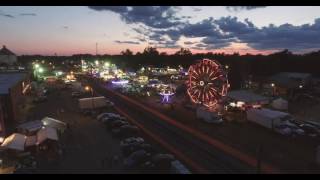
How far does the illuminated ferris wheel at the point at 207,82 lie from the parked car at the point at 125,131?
16.4 meters

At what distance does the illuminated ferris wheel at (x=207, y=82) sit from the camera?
4756cm

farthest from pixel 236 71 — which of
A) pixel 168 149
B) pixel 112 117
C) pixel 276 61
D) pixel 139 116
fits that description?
pixel 168 149

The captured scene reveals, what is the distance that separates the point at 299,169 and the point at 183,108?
96.8 ft

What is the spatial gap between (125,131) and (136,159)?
31.3 feet

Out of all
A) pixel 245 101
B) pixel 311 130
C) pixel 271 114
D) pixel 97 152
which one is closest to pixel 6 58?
pixel 245 101

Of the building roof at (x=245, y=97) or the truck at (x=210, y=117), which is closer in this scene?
the truck at (x=210, y=117)

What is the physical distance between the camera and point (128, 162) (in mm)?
27000

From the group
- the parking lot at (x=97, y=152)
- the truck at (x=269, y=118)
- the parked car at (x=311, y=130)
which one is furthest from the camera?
the truck at (x=269, y=118)

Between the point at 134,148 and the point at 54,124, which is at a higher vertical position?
the point at 54,124

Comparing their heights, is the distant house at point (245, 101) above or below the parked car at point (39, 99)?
above

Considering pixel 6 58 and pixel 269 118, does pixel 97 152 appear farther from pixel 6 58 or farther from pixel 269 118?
pixel 6 58

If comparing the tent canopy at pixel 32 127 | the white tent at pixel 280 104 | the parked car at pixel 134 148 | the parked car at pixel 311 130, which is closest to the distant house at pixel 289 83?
the white tent at pixel 280 104

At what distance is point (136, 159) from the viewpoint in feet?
88.6

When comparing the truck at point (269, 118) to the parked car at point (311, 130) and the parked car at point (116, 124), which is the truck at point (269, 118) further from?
the parked car at point (116, 124)
